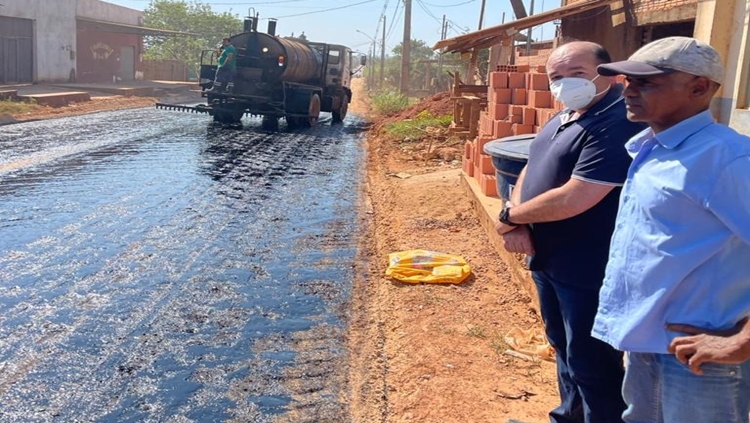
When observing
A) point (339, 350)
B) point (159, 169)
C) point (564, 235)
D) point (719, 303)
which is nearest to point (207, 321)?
point (339, 350)

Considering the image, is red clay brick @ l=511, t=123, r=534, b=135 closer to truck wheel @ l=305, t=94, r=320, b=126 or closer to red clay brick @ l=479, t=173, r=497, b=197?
red clay brick @ l=479, t=173, r=497, b=197

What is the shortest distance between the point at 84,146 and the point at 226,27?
54288mm

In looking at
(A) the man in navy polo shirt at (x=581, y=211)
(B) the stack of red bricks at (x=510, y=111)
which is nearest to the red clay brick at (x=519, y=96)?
(B) the stack of red bricks at (x=510, y=111)

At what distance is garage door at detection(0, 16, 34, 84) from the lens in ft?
92.0

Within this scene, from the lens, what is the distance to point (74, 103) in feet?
79.6

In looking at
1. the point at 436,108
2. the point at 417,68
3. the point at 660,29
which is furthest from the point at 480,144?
the point at 417,68

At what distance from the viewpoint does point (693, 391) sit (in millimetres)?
2100

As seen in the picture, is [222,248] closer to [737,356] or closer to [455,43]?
[737,356]

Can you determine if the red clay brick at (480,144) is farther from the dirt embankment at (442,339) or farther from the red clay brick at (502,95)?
the dirt embankment at (442,339)

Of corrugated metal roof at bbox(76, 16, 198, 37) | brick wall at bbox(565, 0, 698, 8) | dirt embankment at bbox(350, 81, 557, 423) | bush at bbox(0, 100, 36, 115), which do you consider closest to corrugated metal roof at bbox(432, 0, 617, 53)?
brick wall at bbox(565, 0, 698, 8)

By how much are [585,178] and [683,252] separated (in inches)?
30.5

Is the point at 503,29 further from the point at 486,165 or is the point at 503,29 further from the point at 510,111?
the point at 486,165

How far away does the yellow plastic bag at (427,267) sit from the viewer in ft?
20.4

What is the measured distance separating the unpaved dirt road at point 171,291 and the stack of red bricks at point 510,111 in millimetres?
1734
